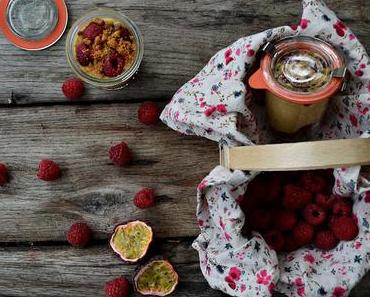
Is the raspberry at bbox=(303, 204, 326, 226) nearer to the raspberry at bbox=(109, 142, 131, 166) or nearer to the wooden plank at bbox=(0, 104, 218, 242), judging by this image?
the wooden plank at bbox=(0, 104, 218, 242)

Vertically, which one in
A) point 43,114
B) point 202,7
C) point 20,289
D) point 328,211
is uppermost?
point 202,7

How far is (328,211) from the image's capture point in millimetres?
1103

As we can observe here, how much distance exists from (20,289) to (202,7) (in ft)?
1.91

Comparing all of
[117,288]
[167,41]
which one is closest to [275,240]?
[117,288]

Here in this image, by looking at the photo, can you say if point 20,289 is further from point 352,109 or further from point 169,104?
point 352,109

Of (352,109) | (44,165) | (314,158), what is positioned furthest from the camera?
(44,165)

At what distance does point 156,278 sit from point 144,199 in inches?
5.6

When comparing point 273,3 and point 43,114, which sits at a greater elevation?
point 273,3

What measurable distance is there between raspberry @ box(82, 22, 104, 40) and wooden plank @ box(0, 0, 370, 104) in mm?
55

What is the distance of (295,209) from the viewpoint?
1113mm

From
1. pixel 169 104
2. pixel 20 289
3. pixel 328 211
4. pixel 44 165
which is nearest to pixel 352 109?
pixel 328 211

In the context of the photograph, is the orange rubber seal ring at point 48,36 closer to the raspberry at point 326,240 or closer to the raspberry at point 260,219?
the raspberry at point 260,219

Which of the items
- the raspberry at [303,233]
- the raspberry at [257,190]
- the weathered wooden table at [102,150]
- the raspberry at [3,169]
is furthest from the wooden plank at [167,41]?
the raspberry at [303,233]

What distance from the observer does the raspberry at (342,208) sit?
108 cm
